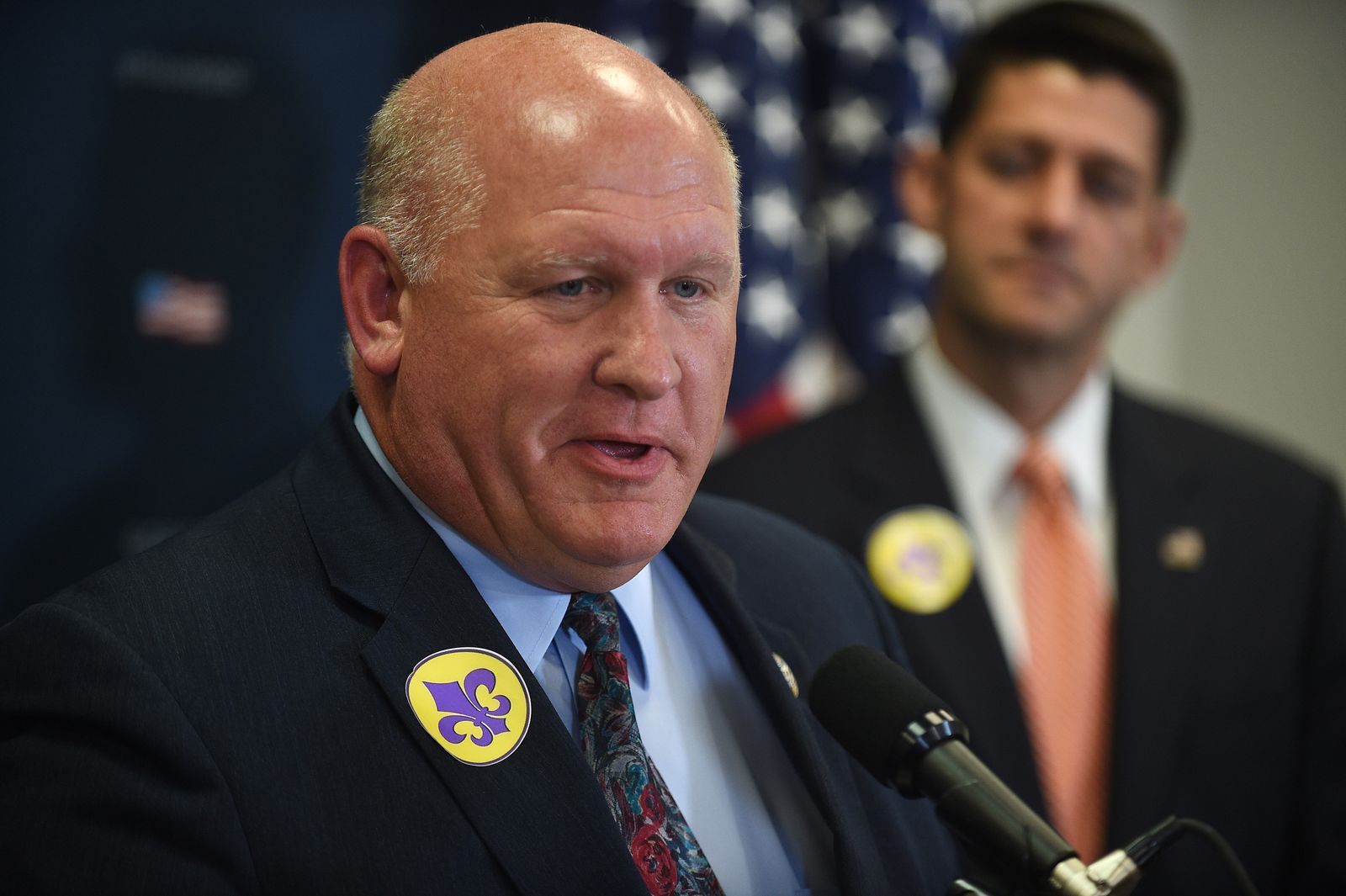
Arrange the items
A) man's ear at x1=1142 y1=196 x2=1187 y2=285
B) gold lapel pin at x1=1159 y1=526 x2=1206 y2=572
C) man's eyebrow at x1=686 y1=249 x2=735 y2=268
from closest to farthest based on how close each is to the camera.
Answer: man's eyebrow at x1=686 y1=249 x2=735 y2=268
gold lapel pin at x1=1159 y1=526 x2=1206 y2=572
man's ear at x1=1142 y1=196 x2=1187 y2=285

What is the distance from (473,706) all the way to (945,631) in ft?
4.79

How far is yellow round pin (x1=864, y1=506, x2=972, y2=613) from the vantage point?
2633 millimetres

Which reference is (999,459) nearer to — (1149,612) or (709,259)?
(1149,612)

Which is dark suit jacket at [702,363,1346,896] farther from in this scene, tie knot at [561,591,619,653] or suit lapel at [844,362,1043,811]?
tie knot at [561,591,619,653]

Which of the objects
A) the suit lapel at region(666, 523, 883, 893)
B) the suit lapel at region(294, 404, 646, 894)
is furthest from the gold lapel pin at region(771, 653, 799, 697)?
the suit lapel at region(294, 404, 646, 894)

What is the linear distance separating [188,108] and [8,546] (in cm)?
97

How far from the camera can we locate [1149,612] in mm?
2682

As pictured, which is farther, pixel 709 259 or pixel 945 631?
pixel 945 631

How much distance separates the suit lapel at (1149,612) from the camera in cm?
254

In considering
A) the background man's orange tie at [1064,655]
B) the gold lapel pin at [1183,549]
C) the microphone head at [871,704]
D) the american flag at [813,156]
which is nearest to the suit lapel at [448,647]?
the microphone head at [871,704]

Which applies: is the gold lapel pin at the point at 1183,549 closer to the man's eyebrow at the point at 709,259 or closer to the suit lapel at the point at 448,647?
the man's eyebrow at the point at 709,259

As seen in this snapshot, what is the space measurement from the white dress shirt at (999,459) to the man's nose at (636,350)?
153 cm

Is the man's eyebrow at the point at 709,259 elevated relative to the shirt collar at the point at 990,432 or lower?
elevated

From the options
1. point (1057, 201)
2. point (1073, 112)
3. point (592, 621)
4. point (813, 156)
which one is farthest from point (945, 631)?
point (813, 156)
